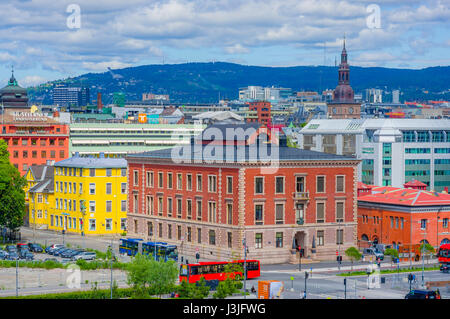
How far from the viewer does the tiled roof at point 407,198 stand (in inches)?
4294

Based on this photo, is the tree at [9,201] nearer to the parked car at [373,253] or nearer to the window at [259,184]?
the window at [259,184]

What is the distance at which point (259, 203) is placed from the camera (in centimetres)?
9875

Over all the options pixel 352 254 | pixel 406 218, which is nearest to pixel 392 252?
pixel 352 254

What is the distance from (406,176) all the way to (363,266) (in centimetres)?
7441

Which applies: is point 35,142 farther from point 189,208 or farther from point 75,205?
point 189,208

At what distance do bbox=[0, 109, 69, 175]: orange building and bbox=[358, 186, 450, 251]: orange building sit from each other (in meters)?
81.0

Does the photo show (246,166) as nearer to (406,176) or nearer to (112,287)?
(112,287)

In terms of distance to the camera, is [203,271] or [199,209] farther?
[199,209]

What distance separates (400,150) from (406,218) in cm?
6147

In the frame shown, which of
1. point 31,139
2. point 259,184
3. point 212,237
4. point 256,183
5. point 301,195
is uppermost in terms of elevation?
point 31,139

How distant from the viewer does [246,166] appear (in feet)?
322

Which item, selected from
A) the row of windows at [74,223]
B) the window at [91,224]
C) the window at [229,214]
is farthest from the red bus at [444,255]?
the window at [91,224]
